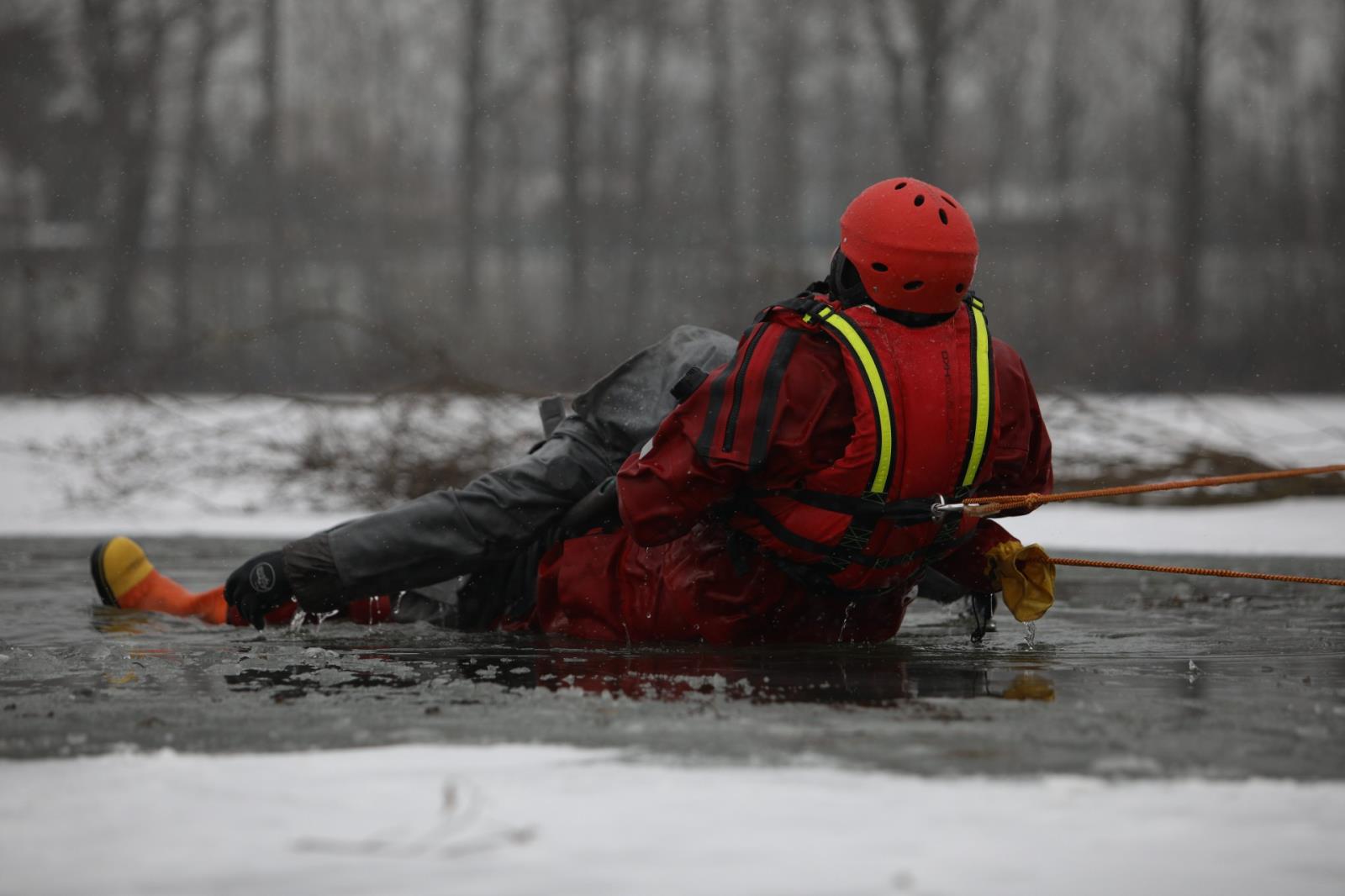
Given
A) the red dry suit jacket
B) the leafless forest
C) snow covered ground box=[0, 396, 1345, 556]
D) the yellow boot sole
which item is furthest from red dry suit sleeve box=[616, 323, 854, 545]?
the leafless forest

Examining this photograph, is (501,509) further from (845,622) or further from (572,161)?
(572,161)

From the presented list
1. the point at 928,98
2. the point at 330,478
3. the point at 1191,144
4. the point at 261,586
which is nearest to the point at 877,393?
the point at 261,586

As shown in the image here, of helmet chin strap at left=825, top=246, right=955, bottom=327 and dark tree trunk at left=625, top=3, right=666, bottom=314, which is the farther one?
dark tree trunk at left=625, top=3, right=666, bottom=314

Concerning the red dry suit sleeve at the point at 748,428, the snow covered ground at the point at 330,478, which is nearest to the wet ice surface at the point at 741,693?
the red dry suit sleeve at the point at 748,428

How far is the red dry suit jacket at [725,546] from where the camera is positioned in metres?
4.03

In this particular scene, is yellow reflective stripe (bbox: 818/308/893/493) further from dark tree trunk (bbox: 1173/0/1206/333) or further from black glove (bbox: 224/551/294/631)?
dark tree trunk (bbox: 1173/0/1206/333)

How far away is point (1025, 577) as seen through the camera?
173 inches

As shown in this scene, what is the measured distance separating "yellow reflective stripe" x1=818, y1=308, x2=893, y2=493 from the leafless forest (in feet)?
53.7

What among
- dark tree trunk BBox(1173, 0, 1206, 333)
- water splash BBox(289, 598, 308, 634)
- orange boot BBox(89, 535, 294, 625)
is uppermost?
dark tree trunk BBox(1173, 0, 1206, 333)

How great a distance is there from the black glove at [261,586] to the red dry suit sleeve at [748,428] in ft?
4.33

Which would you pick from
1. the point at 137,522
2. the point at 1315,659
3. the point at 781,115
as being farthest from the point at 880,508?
the point at 781,115

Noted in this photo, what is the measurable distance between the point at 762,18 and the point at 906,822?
833 inches

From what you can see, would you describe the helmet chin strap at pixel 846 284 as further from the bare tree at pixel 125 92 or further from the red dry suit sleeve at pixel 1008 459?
the bare tree at pixel 125 92

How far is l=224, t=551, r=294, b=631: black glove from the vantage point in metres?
4.86
